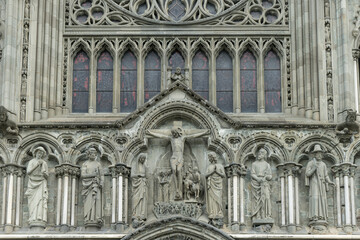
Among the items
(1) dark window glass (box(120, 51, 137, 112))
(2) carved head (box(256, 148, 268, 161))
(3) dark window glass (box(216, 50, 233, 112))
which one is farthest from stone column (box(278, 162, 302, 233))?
(1) dark window glass (box(120, 51, 137, 112))

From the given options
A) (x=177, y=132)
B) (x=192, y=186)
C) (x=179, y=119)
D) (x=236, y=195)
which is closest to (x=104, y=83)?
(x=179, y=119)

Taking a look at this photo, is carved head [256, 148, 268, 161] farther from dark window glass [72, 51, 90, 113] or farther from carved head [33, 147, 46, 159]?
carved head [33, 147, 46, 159]

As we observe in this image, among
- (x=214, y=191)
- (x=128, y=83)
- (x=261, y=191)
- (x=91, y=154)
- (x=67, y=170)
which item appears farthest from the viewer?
(x=128, y=83)

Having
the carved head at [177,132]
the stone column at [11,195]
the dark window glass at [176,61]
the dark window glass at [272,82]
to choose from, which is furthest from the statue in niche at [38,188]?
the dark window glass at [272,82]

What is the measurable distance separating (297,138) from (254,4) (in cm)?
422

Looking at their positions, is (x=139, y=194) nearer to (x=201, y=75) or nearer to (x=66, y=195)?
(x=66, y=195)

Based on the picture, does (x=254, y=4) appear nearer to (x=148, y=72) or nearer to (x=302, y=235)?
(x=148, y=72)

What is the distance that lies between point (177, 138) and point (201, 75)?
2.33m

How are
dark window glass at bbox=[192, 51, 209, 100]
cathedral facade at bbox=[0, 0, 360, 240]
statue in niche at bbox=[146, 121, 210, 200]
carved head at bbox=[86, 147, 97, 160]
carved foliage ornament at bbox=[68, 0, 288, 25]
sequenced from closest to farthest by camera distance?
cathedral facade at bbox=[0, 0, 360, 240] < statue in niche at bbox=[146, 121, 210, 200] < carved head at bbox=[86, 147, 97, 160] < dark window glass at bbox=[192, 51, 209, 100] < carved foliage ornament at bbox=[68, 0, 288, 25]

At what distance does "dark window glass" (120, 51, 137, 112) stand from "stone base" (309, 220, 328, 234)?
5.54m

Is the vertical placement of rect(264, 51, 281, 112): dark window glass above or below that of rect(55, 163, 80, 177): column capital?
above

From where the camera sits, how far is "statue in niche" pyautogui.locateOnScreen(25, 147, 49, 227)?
86.4 feet

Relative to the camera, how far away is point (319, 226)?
2619 cm

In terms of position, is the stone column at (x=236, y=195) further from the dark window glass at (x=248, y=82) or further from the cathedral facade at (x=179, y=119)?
the dark window glass at (x=248, y=82)
